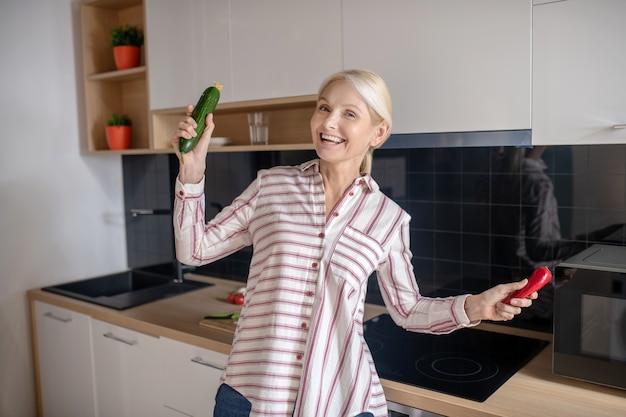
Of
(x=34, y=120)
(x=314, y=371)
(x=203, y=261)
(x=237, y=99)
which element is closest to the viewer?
(x=314, y=371)

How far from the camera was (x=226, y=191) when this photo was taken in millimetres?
2795

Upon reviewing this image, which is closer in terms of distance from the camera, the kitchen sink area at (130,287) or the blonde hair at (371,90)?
the blonde hair at (371,90)

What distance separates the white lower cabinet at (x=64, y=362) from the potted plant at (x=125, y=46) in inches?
43.0

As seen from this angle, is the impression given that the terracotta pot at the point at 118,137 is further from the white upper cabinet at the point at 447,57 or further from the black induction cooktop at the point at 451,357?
the black induction cooktop at the point at 451,357

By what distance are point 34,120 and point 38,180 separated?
10.2 inches

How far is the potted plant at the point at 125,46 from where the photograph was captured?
278 cm

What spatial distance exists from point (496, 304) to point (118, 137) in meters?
2.01

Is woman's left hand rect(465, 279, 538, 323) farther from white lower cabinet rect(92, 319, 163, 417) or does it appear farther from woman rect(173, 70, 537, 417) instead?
white lower cabinet rect(92, 319, 163, 417)

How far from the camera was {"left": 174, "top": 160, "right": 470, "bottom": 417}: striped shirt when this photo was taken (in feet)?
4.79

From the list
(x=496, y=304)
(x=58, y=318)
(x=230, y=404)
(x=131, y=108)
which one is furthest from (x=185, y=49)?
(x=496, y=304)

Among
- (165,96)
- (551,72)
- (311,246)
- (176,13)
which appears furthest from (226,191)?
(551,72)

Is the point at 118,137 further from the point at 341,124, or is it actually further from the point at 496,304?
the point at 496,304

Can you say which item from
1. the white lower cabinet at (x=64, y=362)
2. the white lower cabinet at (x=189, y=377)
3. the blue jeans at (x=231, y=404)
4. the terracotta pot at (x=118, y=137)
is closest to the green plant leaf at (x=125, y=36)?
the terracotta pot at (x=118, y=137)

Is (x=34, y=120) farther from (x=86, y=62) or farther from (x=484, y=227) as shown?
(x=484, y=227)
